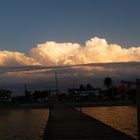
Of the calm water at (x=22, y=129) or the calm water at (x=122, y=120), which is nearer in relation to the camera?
the calm water at (x=22, y=129)

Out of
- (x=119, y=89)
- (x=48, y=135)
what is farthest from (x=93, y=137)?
(x=119, y=89)

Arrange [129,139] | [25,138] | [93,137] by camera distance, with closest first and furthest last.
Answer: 1. [129,139]
2. [93,137]
3. [25,138]

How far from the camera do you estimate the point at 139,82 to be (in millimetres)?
11562

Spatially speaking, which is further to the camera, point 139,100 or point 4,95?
point 4,95

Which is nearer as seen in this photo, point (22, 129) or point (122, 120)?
point (22, 129)

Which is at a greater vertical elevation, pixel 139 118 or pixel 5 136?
pixel 139 118

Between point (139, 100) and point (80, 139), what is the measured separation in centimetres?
1005

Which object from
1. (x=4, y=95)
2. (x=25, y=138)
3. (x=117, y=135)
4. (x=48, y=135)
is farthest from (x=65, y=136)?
(x=4, y=95)

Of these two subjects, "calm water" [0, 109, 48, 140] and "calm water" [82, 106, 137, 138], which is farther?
"calm water" [82, 106, 137, 138]

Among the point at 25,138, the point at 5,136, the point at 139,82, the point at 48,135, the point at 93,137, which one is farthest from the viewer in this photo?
the point at 5,136

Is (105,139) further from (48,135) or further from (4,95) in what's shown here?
(4,95)

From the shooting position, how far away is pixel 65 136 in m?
23.1

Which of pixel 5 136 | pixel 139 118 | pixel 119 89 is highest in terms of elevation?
pixel 119 89

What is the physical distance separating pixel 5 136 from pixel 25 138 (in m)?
2.44
